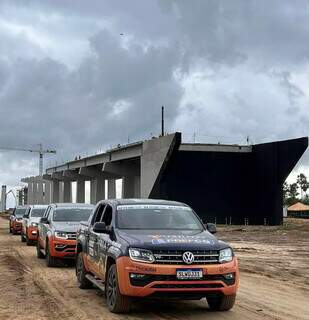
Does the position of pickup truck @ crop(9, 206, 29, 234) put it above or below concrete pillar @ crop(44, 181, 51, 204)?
below

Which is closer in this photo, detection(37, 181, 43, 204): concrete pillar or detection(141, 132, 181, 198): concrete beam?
detection(141, 132, 181, 198): concrete beam

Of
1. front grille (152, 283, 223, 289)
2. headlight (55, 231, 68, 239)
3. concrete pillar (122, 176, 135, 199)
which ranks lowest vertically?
front grille (152, 283, 223, 289)

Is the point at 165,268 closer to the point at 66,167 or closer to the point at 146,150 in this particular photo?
the point at 146,150

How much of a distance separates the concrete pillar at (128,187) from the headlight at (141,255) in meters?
64.9

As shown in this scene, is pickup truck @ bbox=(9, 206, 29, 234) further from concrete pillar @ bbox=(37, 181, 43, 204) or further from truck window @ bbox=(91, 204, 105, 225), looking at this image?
concrete pillar @ bbox=(37, 181, 43, 204)

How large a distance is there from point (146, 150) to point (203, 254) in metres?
50.1

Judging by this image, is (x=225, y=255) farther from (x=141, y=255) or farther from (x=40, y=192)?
(x=40, y=192)

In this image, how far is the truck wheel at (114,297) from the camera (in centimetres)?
872

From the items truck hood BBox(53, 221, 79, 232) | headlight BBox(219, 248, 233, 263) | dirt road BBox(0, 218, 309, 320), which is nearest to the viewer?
headlight BBox(219, 248, 233, 263)

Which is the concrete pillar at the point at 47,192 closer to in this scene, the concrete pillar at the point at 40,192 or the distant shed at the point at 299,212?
the concrete pillar at the point at 40,192

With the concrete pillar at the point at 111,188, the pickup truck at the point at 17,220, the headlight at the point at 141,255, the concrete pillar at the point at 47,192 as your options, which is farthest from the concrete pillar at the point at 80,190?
the headlight at the point at 141,255

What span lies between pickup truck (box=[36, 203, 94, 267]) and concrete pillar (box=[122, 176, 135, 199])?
54.5 metres

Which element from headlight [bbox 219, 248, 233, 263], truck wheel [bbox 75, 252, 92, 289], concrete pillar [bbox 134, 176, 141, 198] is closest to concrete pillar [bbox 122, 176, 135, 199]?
concrete pillar [bbox 134, 176, 141, 198]

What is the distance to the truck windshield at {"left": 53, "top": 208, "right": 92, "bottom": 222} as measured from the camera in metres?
17.5
